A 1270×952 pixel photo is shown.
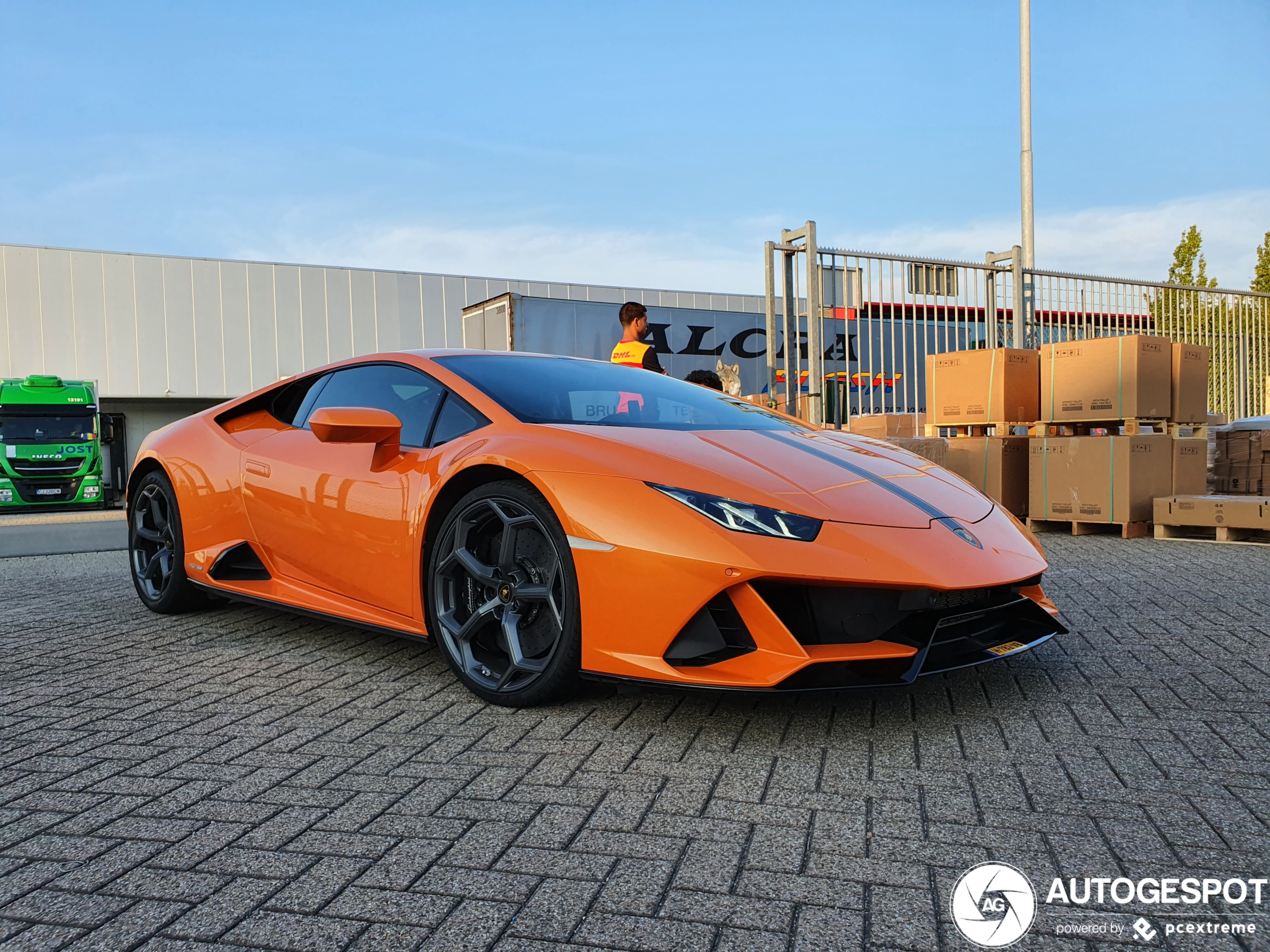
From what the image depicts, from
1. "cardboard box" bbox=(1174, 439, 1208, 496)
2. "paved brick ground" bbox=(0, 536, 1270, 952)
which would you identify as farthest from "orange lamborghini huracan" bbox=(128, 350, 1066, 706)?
"cardboard box" bbox=(1174, 439, 1208, 496)

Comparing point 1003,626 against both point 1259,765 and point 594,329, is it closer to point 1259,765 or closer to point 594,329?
point 1259,765

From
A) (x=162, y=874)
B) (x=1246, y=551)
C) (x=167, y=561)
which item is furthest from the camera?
(x=1246, y=551)

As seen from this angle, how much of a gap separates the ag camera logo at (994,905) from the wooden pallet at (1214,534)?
252 inches

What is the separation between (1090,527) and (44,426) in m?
18.6

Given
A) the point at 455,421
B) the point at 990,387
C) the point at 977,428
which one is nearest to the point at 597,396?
the point at 455,421

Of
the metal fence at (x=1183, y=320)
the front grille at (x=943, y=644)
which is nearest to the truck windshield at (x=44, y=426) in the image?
the metal fence at (x=1183, y=320)

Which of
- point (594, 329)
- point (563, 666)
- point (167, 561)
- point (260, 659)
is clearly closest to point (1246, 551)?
point (563, 666)

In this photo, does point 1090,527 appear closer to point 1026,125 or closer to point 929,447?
point 929,447

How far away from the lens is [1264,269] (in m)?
A: 19.4

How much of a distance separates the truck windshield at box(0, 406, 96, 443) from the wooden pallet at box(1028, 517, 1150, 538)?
1784 centimetres

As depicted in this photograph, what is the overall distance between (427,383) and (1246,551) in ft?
19.3

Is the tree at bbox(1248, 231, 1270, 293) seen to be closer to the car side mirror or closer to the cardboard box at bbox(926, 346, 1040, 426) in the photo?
the cardboard box at bbox(926, 346, 1040, 426)

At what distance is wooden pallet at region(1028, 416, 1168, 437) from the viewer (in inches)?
299

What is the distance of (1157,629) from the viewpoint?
3900 mm
